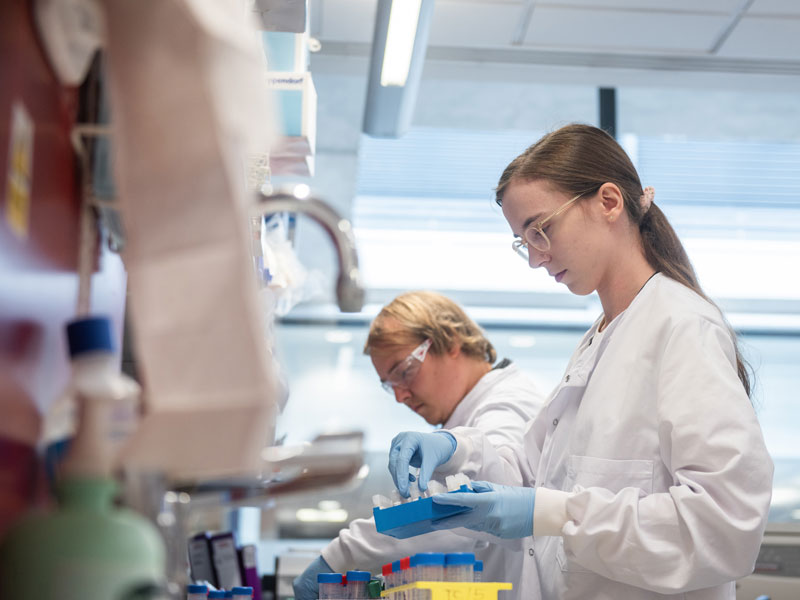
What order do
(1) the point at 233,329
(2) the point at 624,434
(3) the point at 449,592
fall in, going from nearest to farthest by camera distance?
(1) the point at 233,329 → (3) the point at 449,592 → (2) the point at 624,434

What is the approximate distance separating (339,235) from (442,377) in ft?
6.48

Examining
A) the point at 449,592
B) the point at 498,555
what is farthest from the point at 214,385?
the point at 498,555

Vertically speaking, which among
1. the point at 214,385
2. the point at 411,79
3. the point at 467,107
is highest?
the point at 467,107

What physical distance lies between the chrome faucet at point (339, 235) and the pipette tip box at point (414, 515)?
3.14ft

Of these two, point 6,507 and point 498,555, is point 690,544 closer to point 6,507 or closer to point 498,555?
point 498,555

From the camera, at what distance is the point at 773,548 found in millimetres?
3090

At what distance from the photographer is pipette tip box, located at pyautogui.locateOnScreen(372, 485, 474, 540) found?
1636mm

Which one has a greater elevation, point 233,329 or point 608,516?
point 233,329

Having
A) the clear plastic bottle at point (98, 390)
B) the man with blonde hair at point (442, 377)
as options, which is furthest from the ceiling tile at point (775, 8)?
the clear plastic bottle at point (98, 390)

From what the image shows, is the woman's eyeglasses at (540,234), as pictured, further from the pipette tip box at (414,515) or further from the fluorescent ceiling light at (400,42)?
the fluorescent ceiling light at (400,42)

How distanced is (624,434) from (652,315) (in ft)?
0.85

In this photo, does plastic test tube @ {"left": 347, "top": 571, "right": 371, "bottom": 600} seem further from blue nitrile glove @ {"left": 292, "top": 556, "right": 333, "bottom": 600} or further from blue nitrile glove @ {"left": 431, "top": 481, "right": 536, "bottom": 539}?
blue nitrile glove @ {"left": 292, "top": 556, "right": 333, "bottom": 600}

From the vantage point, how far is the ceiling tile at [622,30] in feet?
13.9

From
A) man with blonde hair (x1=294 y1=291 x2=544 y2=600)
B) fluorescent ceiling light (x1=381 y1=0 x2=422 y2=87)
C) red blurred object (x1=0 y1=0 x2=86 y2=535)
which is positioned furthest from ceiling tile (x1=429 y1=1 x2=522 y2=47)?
red blurred object (x1=0 y1=0 x2=86 y2=535)
